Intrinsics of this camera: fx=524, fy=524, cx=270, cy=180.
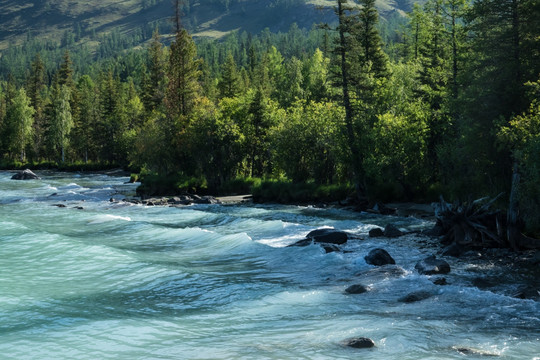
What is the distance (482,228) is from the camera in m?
23.1

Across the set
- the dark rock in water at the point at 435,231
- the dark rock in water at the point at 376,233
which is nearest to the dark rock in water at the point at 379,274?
the dark rock in water at the point at 376,233

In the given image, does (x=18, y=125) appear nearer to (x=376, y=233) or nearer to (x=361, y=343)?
(x=376, y=233)

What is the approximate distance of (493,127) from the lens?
78.8 feet

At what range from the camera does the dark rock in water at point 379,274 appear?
18.0m

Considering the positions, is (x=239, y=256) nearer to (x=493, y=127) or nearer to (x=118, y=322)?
(x=118, y=322)

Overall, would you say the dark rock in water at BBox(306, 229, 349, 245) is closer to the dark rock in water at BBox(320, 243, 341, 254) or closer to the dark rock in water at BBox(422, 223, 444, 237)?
the dark rock in water at BBox(320, 243, 341, 254)

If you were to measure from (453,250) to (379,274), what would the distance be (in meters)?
5.09

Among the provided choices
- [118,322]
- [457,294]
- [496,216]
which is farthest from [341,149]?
[118,322]

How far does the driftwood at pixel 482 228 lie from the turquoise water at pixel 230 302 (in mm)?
1885

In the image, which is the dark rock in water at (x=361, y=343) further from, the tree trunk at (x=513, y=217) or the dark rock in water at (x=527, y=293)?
the tree trunk at (x=513, y=217)

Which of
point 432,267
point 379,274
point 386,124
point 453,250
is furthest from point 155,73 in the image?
point 432,267

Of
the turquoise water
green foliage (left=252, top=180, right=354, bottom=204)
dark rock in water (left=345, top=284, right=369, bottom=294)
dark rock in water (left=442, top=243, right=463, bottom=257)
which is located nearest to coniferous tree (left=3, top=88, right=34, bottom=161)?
green foliage (left=252, top=180, right=354, bottom=204)

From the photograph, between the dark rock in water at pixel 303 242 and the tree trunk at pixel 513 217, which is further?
the dark rock in water at pixel 303 242

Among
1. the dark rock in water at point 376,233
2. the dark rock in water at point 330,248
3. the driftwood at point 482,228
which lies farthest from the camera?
the dark rock in water at point 376,233
